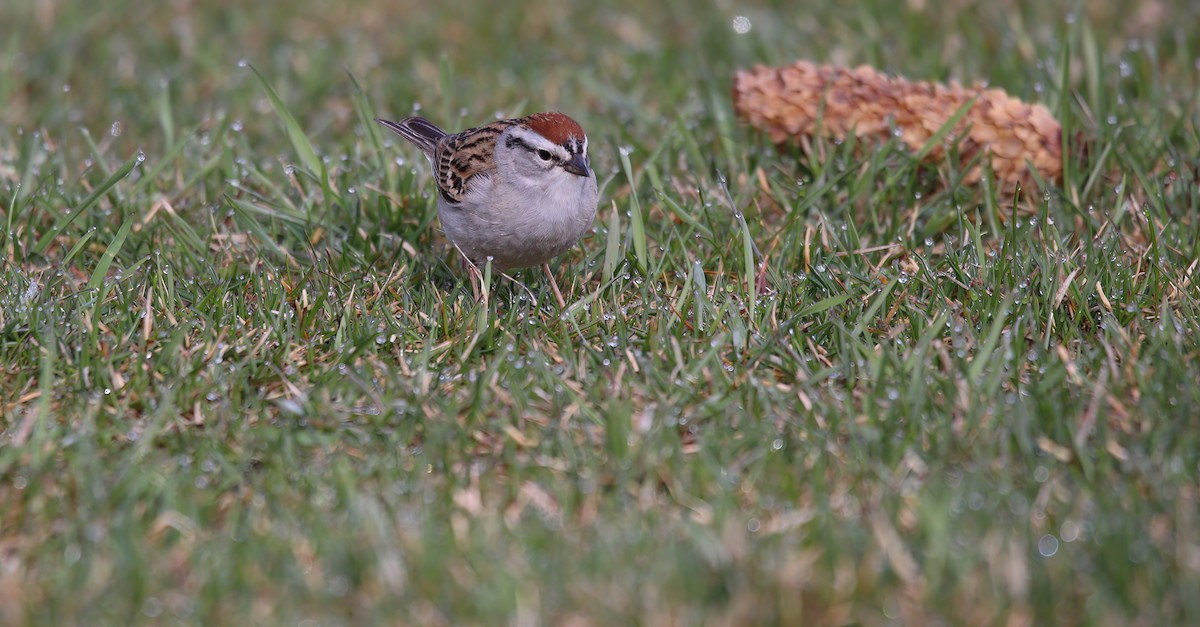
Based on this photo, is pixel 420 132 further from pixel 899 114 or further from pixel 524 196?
pixel 899 114

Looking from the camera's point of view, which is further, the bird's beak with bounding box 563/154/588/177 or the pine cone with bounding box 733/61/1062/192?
the pine cone with bounding box 733/61/1062/192

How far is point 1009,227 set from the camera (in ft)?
15.2

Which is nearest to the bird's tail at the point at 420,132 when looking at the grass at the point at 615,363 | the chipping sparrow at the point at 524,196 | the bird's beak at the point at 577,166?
the grass at the point at 615,363

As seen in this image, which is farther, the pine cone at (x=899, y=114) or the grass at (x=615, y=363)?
the pine cone at (x=899, y=114)

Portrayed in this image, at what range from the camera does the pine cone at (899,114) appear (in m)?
5.25

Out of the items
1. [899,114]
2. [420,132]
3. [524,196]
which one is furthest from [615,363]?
[899,114]

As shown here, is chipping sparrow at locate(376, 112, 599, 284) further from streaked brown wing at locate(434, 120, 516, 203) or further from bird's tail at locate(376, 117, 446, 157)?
bird's tail at locate(376, 117, 446, 157)

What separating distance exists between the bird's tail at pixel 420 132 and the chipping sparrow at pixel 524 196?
56cm

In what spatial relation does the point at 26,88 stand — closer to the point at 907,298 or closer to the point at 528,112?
the point at 528,112

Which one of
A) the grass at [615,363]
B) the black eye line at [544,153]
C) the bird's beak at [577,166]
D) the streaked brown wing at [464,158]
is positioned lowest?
the grass at [615,363]

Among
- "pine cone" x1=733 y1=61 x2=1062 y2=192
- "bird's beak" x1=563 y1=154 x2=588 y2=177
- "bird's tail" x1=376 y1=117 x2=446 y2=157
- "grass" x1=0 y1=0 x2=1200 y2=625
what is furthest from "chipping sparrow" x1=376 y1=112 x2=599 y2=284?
"pine cone" x1=733 y1=61 x2=1062 y2=192

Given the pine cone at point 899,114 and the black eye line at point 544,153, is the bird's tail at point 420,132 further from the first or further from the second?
the pine cone at point 899,114

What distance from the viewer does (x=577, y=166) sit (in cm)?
452

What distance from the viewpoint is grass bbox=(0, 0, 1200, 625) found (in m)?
3.00
